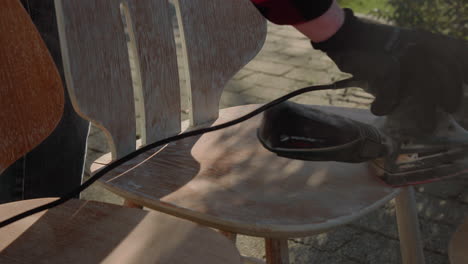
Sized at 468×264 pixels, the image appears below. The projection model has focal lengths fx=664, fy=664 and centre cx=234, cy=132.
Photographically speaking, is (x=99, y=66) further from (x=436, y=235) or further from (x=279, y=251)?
(x=436, y=235)

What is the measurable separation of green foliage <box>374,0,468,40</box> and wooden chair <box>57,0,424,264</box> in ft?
3.96

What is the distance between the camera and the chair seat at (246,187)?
3.16 ft

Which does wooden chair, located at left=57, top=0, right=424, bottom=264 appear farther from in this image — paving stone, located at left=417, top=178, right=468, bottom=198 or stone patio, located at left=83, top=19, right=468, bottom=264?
paving stone, located at left=417, top=178, right=468, bottom=198

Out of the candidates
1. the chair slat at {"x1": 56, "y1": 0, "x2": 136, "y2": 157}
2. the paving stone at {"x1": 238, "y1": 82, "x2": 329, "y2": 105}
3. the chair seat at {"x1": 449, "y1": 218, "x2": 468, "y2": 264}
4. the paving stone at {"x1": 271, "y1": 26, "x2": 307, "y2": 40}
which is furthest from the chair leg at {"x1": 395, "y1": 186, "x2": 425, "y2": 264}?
the paving stone at {"x1": 271, "y1": 26, "x2": 307, "y2": 40}

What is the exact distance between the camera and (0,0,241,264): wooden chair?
88 cm

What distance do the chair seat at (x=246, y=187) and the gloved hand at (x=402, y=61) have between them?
166 mm

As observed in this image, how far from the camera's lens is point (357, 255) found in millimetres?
1867

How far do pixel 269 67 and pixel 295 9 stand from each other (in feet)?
7.49

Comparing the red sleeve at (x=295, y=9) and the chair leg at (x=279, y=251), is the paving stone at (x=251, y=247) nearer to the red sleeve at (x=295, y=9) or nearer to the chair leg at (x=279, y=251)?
the chair leg at (x=279, y=251)

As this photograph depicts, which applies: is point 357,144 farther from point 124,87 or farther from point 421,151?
point 124,87

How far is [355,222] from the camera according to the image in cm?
207

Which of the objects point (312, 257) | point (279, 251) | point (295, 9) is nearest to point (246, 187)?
point (279, 251)

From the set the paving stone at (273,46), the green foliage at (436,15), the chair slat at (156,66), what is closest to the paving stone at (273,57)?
the paving stone at (273,46)

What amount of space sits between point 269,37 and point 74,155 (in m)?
2.31
